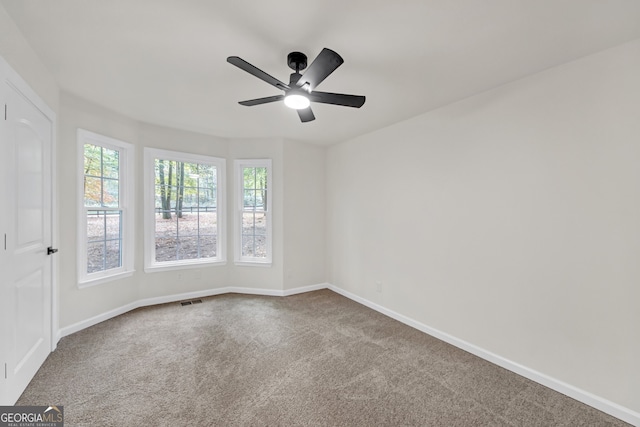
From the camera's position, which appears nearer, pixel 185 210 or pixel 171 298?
pixel 171 298

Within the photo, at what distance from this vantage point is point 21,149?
1933mm

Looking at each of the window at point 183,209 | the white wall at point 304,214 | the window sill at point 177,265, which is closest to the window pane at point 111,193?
the window at point 183,209

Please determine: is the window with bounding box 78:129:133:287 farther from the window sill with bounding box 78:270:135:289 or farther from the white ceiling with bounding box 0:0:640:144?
the white ceiling with bounding box 0:0:640:144

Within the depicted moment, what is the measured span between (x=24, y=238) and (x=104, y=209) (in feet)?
4.52

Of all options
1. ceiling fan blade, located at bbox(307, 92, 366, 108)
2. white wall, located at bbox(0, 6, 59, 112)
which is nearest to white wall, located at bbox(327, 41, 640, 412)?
ceiling fan blade, located at bbox(307, 92, 366, 108)

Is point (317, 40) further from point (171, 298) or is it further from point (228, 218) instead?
point (171, 298)

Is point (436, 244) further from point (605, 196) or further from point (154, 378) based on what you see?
point (154, 378)

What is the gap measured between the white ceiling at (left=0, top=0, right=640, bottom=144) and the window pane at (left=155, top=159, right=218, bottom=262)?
54.2 inches

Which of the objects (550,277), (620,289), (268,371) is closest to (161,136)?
(268,371)

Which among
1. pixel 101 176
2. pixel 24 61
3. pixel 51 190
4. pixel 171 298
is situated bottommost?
pixel 171 298

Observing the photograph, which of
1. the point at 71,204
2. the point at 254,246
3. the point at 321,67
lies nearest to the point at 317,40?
the point at 321,67

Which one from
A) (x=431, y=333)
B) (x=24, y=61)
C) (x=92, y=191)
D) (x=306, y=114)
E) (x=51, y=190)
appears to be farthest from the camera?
(x=92, y=191)

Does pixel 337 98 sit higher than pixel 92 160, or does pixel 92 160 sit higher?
pixel 337 98

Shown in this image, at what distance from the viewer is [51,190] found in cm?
247
